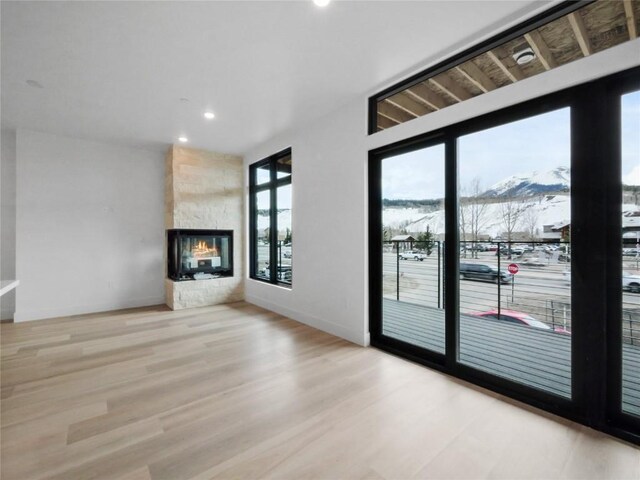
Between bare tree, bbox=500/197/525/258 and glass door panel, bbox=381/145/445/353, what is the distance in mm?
503

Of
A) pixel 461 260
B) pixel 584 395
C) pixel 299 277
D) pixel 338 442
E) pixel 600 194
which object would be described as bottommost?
pixel 338 442

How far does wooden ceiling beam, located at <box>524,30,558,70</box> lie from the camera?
2.10 meters

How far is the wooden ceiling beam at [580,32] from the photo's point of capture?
1.95m

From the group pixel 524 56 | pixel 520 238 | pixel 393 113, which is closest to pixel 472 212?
pixel 520 238

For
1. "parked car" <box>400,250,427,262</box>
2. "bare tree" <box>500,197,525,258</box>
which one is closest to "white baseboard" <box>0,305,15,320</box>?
"parked car" <box>400,250,427,262</box>

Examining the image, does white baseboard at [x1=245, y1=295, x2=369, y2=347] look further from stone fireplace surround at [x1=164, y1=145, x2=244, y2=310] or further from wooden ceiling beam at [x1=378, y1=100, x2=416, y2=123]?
wooden ceiling beam at [x1=378, y1=100, x2=416, y2=123]

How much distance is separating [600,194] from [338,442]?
230 cm

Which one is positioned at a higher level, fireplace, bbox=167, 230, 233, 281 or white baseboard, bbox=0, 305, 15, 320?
fireplace, bbox=167, 230, 233, 281

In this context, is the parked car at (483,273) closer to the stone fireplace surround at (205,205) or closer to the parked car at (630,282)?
the parked car at (630,282)

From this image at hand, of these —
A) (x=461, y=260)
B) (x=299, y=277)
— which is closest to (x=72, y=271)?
(x=299, y=277)

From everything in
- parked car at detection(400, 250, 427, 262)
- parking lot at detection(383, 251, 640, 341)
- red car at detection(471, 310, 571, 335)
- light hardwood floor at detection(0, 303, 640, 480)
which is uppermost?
parked car at detection(400, 250, 427, 262)

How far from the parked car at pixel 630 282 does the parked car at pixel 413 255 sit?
1681 mm

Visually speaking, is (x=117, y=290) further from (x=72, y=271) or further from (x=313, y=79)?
(x=313, y=79)

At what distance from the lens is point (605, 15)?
1.88m
